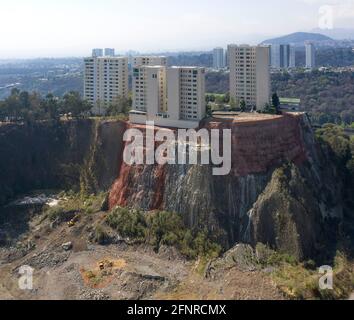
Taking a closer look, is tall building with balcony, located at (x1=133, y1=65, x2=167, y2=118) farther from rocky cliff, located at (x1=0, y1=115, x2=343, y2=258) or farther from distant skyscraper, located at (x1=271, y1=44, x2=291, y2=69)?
distant skyscraper, located at (x1=271, y1=44, x2=291, y2=69)

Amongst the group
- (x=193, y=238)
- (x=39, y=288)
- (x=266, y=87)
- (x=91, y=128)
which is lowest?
(x=39, y=288)

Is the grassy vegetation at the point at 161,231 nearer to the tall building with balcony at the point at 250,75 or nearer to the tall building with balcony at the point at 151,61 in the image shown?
the tall building with balcony at the point at 250,75

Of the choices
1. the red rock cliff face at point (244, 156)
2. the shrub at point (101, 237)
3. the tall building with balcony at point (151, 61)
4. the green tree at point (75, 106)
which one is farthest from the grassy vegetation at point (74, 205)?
the tall building with balcony at point (151, 61)

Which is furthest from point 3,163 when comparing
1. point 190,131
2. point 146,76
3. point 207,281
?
point 207,281

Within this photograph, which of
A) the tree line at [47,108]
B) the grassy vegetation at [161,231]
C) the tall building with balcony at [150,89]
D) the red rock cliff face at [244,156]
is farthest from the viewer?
the tree line at [47,108]

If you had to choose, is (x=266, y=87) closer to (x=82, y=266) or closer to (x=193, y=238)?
(x=193, y=238)

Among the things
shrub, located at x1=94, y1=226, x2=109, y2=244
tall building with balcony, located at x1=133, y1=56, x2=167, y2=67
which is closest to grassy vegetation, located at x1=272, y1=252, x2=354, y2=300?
shrub, located at x1=94, y1=226, x2=109, y2=244
